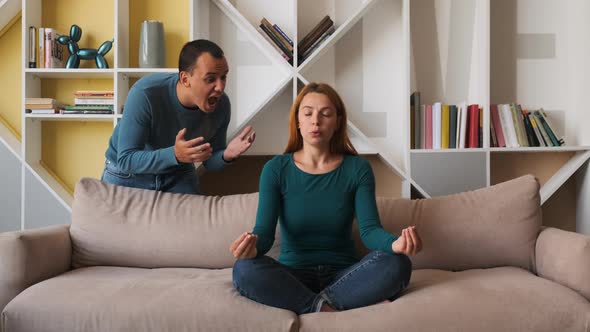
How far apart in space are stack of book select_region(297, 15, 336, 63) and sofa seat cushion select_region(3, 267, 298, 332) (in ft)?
4.80

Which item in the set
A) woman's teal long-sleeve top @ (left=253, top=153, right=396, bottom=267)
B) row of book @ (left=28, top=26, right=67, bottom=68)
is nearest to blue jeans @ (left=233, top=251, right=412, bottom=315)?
woman's teal long-sleeve top @ (left=253, top=153, right=396, bottom=267)

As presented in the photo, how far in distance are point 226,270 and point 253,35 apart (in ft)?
4.13

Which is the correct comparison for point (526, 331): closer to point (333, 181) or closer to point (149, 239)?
point (333, 181)

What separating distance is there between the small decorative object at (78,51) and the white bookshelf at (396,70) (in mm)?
66

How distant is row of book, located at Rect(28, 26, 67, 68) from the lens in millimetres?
3006

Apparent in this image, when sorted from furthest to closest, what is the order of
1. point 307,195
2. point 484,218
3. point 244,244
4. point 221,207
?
1. point 221,207
2. point 484,218
3. point 307,195
4. point 244,244

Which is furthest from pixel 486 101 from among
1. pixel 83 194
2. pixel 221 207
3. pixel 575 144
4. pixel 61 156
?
pixel 61 156

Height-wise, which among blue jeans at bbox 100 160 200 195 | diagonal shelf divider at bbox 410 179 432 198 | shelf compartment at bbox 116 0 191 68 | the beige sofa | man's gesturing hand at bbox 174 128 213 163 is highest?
shelf compartment at bbox 116 0 191 68

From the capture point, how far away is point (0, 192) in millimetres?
2930

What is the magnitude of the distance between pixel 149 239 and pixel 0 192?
1.15 meters

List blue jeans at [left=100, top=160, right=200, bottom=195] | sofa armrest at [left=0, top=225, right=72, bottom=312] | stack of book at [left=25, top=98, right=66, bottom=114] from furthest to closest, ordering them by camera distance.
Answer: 1. stack of book at [left=25, top=98, right=66, bottom=114]
2. blue jeans at [left=100, top=160, right=200, bottom=195]
3. sofa armrest at [left=0, top=225, right=72, bottom=312]

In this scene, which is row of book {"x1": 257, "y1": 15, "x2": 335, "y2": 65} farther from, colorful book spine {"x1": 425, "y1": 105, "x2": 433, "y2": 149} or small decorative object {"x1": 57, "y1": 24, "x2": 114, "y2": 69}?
small decorative object {"x1": 57, "y1": 24, "x2": 114, "y2": 69}

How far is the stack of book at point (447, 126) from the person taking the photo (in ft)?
9.68

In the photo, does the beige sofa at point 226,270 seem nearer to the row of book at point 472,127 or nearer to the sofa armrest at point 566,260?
the sofa armrest at point 566,260
